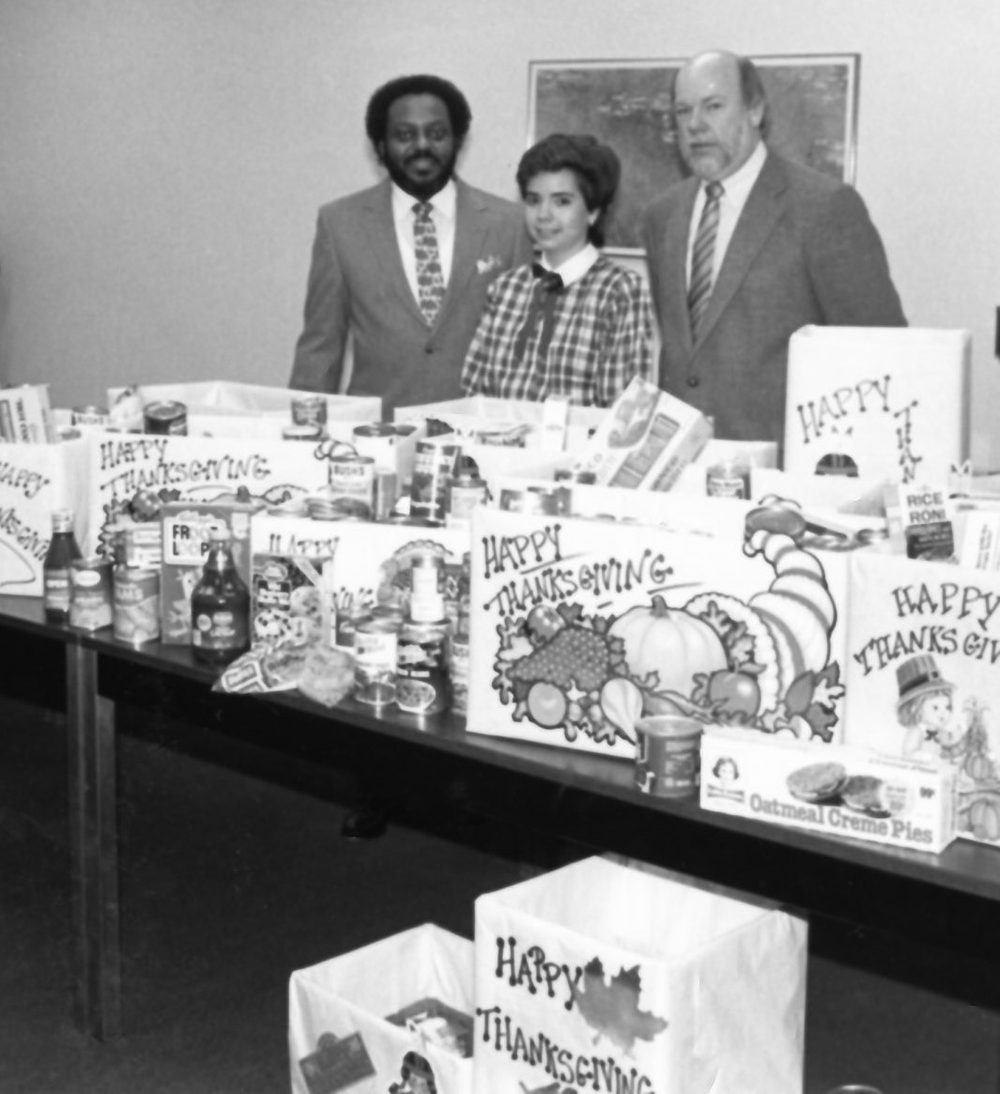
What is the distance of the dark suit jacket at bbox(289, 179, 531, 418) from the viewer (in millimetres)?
4859

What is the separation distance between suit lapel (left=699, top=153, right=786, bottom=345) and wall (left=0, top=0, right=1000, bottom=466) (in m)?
0.92

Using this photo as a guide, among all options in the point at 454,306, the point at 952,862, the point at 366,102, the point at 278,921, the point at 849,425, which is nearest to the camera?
the point at 952,862

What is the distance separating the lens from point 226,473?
2.71 meters

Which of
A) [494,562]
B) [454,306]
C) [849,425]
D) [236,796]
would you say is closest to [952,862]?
[494,562]

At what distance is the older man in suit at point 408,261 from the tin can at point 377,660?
2.64 m

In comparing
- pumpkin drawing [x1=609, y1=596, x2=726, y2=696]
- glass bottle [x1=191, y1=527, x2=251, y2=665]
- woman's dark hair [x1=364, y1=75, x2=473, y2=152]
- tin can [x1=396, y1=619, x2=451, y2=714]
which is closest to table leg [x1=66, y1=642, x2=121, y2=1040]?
glass bottle [x1=191, y1=527, x2=251, y2=665]

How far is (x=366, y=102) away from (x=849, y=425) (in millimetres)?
4060

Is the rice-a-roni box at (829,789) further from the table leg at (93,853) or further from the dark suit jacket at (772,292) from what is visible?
the dark suit jacket at (772,292)

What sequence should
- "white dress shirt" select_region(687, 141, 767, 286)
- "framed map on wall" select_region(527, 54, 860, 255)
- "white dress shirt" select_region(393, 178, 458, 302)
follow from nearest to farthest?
"white dress shirt" select_region(687, 141, 767, 286)
"white dress shirt" select_region(393, 178, 458, 302)
"framed map on wall" select_region(527, 54, 860, 255)

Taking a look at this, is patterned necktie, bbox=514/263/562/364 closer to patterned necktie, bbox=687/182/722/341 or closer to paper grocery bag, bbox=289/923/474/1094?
patterned necktie, bbox=687/182/722/341

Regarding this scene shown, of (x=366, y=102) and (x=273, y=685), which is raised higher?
(x=366, y=102)

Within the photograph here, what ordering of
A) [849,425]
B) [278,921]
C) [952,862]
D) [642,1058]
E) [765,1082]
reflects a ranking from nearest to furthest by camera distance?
1. [952,862]
2. [642,1058]
3. [765,1082]
4. [849,425]
5. [278,921]

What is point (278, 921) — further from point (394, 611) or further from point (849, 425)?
point (849, 425)

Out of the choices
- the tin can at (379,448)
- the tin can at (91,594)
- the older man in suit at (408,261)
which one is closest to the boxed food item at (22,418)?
the tin can at (91,594)
